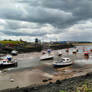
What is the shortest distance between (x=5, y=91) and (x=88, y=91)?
1251cm

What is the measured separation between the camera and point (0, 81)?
26.4 metres

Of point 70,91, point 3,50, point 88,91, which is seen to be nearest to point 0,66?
point 70,91

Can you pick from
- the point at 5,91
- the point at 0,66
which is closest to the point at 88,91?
the point at 5,91

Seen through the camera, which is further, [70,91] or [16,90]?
[16,90]

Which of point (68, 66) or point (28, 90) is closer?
point (28, 90)

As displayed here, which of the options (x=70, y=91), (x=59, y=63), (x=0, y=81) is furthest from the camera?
(x=59, y=63)

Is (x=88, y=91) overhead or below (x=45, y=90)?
overhead

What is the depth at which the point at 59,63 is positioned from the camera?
38875 mm

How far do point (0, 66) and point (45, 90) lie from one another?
2547 centimetres

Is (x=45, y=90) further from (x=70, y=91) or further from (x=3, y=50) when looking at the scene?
(x=3, y=50)

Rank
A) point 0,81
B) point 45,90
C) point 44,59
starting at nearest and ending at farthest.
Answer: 1. point 45,90
2. point 0,81
3. point 44,59

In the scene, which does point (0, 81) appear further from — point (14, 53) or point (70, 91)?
point (14, 53)

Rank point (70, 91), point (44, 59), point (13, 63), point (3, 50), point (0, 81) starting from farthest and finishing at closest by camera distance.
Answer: point (3, 50)
point (44, 59)
point (13, 63)
point (0, 81)
point (70, 91)

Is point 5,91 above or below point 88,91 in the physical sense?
below
